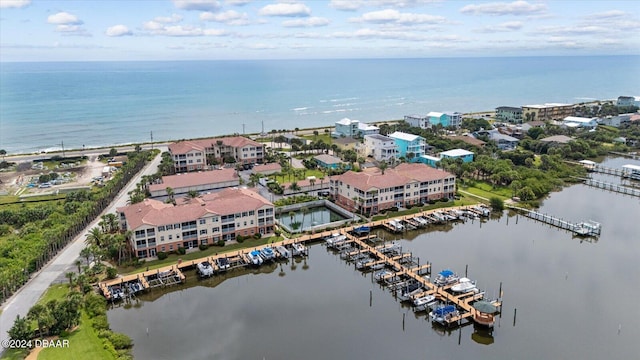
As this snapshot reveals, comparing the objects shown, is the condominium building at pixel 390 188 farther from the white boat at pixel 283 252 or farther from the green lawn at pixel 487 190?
the white boat at pixel 283 252

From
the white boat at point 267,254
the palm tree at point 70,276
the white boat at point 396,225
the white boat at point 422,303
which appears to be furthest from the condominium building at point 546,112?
the palm tree at point 70,276

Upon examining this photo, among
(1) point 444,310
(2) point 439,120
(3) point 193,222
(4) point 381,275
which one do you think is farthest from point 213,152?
(2) point 439,120

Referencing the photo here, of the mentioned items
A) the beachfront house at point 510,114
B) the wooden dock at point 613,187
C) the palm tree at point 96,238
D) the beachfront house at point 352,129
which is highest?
the beachfront house at point 510,114

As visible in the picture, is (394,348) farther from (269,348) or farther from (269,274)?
(269,274)

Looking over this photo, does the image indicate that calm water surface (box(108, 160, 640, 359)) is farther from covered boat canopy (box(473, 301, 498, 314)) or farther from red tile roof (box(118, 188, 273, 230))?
red tile roof (box(118, 188, 273, 230))

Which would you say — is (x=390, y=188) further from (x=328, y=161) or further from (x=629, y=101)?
(x=629, y=101)

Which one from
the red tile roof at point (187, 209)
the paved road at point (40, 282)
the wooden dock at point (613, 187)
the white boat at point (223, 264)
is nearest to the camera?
the paved road at point (40, 282)
